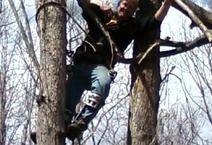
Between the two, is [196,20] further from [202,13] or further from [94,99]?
[94,99]

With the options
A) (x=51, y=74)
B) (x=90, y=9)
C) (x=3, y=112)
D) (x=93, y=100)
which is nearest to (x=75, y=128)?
(x=93, y=100)

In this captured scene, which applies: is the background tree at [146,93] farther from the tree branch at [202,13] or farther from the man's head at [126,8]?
the tree branch at [202,13]

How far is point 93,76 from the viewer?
144 inches

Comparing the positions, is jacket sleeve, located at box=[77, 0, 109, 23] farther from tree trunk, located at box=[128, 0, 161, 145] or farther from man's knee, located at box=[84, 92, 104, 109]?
man's knee, located at box=[84, 92, 104, 109]

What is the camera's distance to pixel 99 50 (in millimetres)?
3752

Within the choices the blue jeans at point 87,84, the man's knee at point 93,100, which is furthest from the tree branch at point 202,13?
the man's knee at point 93,100

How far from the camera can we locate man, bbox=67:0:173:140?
3562mm

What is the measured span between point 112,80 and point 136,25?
48cm

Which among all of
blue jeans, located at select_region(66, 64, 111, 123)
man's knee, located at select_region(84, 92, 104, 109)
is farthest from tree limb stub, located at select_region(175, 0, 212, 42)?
man's knee, located at select_region(84, 92, 104, 109)

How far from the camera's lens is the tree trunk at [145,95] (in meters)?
3.66

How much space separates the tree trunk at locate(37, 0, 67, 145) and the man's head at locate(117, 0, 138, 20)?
625mm

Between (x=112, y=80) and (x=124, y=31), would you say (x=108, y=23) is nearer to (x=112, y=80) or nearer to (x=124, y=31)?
(x=124, y=31)

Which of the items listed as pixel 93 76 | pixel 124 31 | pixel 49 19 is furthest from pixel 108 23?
pixel 49 19

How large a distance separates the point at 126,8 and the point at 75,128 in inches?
39.8
